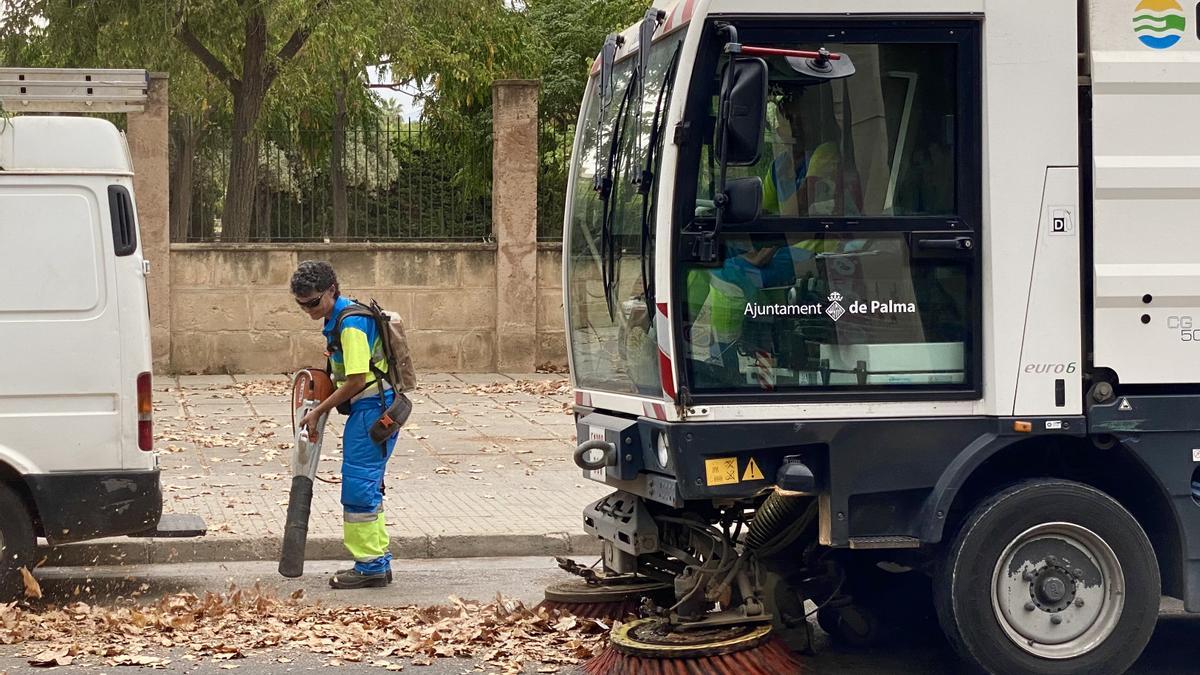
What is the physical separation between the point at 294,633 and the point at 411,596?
3.82ft

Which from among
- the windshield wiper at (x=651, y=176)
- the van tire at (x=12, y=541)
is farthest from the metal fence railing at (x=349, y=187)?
the windshield wiper at (x=651, y=176)

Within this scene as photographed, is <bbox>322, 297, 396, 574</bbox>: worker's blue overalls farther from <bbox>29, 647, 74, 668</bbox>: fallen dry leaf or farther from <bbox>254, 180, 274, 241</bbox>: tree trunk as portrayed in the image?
<bbox>254, 180, 274, 241</bbox>: tree trunk

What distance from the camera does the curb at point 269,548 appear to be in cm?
909

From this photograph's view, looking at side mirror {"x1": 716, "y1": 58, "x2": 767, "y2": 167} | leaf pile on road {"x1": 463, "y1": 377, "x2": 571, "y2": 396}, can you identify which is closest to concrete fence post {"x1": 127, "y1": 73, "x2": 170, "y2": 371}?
leaf pile on road {"x1": 463, "y1": 377, "x2": 571, "y2": 396}

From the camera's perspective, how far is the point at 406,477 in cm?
1165

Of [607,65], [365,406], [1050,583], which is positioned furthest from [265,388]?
[1050,583]

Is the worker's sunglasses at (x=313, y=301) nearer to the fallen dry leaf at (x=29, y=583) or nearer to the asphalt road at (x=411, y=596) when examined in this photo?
the asphalt road at (x=411, y=596)

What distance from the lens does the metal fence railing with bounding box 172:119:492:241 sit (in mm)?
18188

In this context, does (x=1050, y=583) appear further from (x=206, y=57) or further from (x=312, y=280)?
(x=206, y=57)

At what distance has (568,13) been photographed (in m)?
Result: 30.9

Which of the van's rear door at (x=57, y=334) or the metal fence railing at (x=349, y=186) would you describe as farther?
the metal fence railing at (x=349, y=186)

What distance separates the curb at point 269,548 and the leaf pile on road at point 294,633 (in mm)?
1393

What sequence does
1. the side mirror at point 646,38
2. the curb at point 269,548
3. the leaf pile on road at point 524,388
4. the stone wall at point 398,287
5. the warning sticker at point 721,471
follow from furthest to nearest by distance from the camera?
the stone wall at point 398,287
the leaf pile on road at point 524,388
the curb at point 269,548
the side mirror at point 646,38
the warning sticker at point 721,471

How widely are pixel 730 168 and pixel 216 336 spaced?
13157 mm
